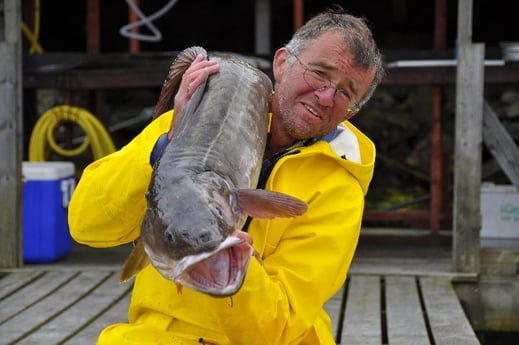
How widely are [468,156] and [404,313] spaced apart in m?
1.30

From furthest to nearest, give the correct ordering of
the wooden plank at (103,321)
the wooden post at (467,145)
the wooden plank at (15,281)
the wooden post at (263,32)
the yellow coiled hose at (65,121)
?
the wooden post at (263,32)
the yellow coiled hose at (65,121)
the wooden post at (467,145)
the wooden plank at (15,281)
the wooden plank at (103,321)

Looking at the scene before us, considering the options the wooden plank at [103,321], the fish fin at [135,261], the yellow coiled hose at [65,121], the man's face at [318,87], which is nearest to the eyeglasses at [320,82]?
the man's face at [318,87]

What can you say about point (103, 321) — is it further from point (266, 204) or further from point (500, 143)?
point (266, 204)

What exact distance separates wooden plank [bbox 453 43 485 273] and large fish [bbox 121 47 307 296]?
3748 mm

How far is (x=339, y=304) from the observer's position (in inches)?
244

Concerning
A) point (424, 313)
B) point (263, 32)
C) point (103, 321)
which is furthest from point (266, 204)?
point (263, 32)

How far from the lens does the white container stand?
7.53m

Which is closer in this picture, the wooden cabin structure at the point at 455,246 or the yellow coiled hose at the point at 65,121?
the wooden cabin structure at the point at 455,246

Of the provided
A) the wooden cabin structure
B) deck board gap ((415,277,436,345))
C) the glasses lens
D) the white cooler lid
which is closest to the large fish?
the glasses lens

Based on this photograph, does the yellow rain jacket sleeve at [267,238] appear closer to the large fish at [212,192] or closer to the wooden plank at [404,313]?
the large fish at [212,192]

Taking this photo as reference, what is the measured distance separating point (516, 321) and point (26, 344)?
3218mm

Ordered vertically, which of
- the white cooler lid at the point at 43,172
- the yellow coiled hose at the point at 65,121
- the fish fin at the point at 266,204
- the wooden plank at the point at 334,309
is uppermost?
the fish fin at the point at 266,204

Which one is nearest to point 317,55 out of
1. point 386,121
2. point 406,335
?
point 406,335

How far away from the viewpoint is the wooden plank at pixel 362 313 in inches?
213
